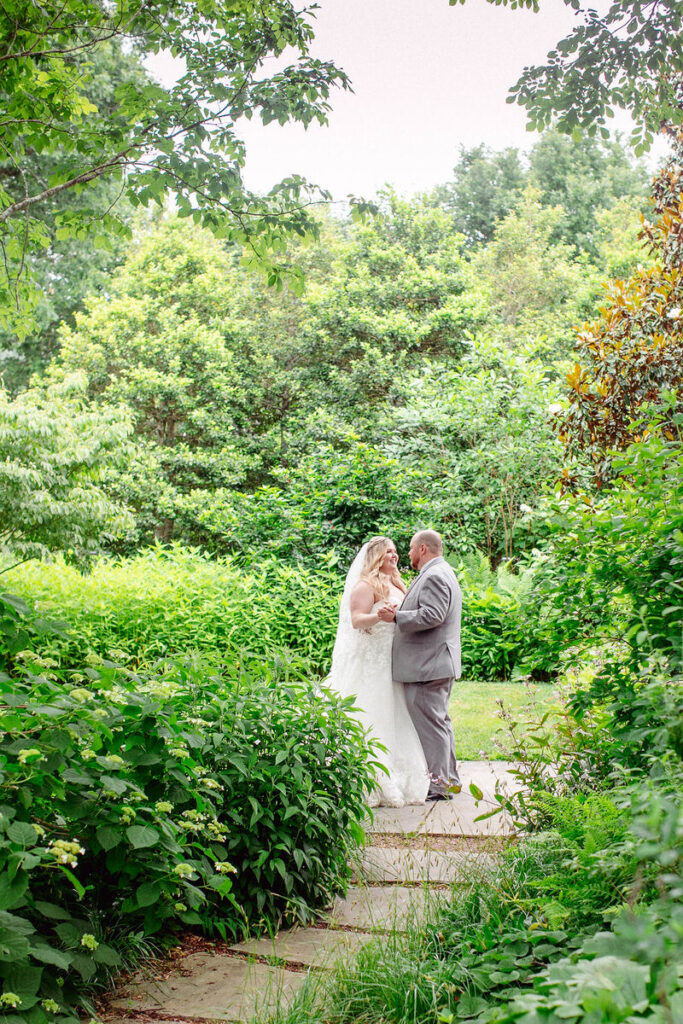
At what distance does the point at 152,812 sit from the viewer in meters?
2.80


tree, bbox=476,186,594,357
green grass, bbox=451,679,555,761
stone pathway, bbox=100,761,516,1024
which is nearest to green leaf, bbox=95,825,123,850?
stone pathway, bbox=100,761,516,1024

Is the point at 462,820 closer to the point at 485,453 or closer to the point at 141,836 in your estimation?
the point at 141,836

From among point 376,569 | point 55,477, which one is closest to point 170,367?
point 55,477

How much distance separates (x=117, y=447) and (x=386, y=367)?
29.0 feet

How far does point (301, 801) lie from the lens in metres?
3.66

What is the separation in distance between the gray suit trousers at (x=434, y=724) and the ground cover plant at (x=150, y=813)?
2.00 metres

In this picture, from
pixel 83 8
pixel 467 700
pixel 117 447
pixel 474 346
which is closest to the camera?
pixel 83 8

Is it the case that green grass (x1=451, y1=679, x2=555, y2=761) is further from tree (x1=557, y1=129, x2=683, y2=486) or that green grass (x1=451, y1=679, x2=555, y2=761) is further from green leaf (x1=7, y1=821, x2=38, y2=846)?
green leaf (x1=7, y1=821, x2=38, y2=846)

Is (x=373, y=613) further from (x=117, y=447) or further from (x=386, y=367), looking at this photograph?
(x=386, y=367)

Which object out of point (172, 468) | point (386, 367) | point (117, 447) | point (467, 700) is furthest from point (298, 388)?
point (467, 700)

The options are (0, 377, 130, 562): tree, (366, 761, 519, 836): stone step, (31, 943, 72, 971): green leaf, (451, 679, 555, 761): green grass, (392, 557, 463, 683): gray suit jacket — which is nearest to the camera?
(31, 943, 72, 971): green leaf

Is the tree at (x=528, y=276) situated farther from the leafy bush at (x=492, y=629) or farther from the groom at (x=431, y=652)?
the groom at (x=431, y=652)

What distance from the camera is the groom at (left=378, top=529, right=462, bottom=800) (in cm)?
619

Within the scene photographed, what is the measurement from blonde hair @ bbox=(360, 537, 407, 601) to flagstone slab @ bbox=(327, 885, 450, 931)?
2665 mm
